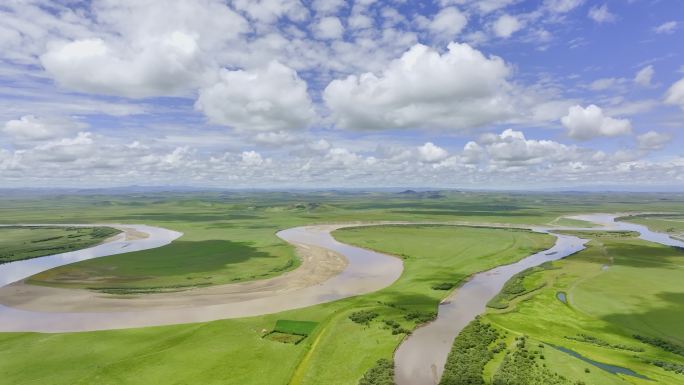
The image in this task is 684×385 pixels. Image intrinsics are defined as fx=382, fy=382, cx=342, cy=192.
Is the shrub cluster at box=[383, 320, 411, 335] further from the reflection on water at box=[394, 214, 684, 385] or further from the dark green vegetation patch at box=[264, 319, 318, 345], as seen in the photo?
the dark green vegetation patch at box=[264, 319, 318, 345]

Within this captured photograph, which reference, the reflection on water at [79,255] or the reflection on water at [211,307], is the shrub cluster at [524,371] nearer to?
the reflection on water at [211,307]

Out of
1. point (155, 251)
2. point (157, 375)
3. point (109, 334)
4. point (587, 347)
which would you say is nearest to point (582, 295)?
point (587, 347)

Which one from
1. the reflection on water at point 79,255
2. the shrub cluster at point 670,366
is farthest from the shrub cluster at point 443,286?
the reflection on water at point 79,255

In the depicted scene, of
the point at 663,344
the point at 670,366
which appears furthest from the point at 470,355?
the point at 663,344

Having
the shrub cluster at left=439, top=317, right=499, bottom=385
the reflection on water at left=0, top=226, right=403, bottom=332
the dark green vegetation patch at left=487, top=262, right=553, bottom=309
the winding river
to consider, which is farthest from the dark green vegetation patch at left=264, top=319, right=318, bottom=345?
the dark green vegetation patch at left=487, top=262, right=553, bottom=309

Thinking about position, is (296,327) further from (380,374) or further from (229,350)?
(380,374)

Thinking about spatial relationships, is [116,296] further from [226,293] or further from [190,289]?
[226,293]
